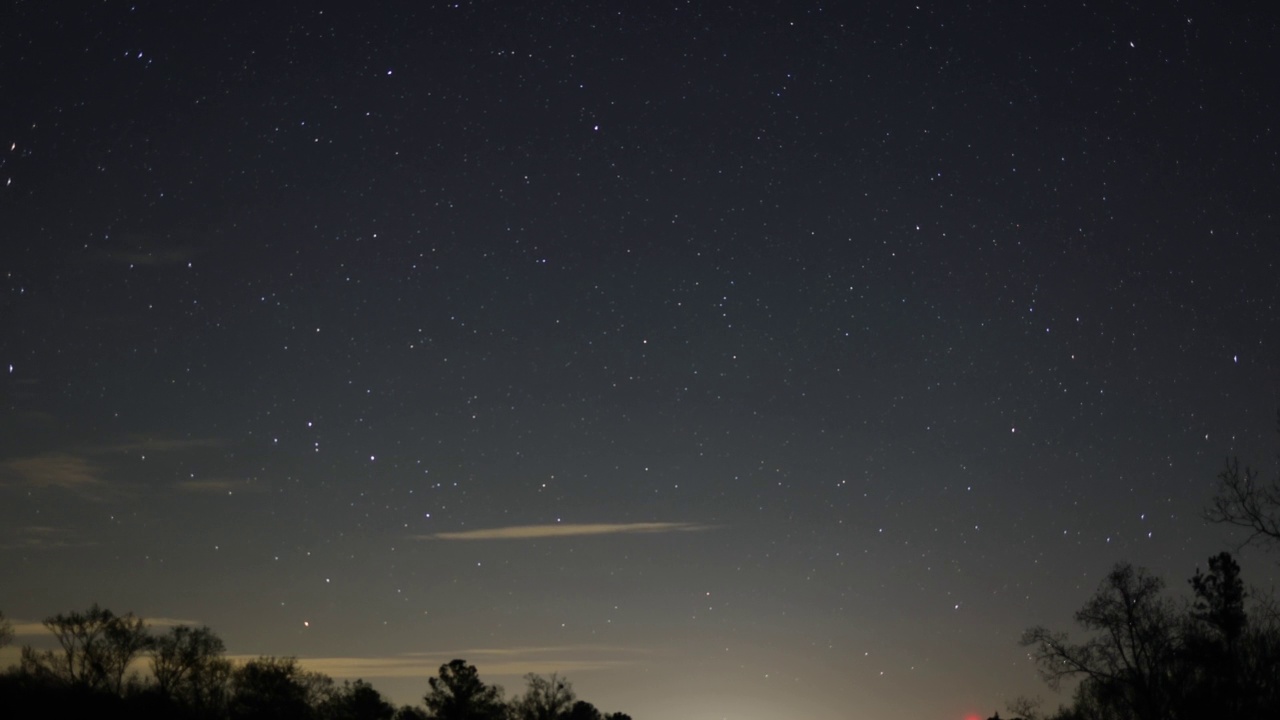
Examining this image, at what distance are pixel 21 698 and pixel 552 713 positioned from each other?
42925mm

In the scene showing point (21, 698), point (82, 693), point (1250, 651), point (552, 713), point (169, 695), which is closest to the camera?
point (1250, 651)

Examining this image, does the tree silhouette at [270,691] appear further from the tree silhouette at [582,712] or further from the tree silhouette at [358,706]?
the tree silhouette at [582,712]

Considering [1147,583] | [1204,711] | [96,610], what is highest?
[96,610]

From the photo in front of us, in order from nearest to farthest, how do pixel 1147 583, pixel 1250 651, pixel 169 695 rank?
pixel 1147 583
pixel 1250 651
pixel 169 695

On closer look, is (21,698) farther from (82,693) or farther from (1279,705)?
(1279,705)

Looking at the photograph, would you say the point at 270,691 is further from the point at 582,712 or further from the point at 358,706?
the point at 582,712

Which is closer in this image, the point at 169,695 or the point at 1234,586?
the point at 1234,586

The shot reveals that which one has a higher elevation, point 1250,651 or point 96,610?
point 96,610

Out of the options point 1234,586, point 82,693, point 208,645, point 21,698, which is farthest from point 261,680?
point 1234,586

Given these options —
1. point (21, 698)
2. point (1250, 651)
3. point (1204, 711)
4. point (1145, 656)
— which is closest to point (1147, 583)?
point (1145, 656)

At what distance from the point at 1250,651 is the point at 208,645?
7622 centimetres

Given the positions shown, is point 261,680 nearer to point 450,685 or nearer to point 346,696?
point 346,696

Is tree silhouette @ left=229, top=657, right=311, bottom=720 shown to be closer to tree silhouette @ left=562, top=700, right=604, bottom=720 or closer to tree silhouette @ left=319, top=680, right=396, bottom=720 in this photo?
tree silhouette @ left=319, top=680, right=396, bottom=720

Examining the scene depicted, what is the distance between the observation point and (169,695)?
80.9m
